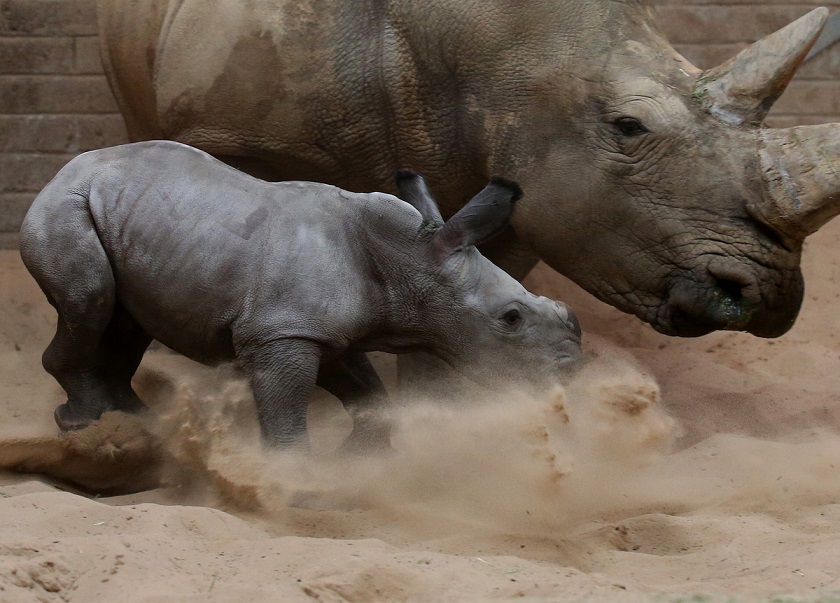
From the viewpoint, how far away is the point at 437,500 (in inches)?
174

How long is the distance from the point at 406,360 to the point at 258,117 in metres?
1.28

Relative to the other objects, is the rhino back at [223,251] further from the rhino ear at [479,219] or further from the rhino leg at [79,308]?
the rhino ear at [479,219]

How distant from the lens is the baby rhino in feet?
14.7

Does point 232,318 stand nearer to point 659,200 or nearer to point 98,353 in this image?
point 98,353

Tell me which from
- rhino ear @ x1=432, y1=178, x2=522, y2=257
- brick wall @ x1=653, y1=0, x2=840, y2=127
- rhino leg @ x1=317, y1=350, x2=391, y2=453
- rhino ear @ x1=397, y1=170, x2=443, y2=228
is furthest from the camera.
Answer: brick wall @ x1=653, y1=0, x2=840, y2=127

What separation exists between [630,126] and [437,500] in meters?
1.74

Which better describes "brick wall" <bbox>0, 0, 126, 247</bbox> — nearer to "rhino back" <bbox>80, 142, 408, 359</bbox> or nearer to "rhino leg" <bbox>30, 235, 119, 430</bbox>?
"rhino back" <bbox>80, 142, 408, 359</bbox>

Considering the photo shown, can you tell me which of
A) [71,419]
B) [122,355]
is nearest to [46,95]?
[122,355]

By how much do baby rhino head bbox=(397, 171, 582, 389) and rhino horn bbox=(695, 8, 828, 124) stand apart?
1004 mm

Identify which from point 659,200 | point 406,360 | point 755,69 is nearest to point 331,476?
point 406,360

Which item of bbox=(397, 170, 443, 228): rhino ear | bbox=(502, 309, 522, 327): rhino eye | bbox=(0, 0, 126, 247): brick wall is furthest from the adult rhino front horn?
bbox=(0, 0, 126, 247): brick wall

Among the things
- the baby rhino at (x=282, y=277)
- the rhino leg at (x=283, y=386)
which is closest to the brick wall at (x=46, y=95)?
the baby rhino at (x=282, y=277)

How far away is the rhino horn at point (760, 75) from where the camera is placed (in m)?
4.92

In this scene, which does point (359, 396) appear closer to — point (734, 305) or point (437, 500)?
point (437, 500)
